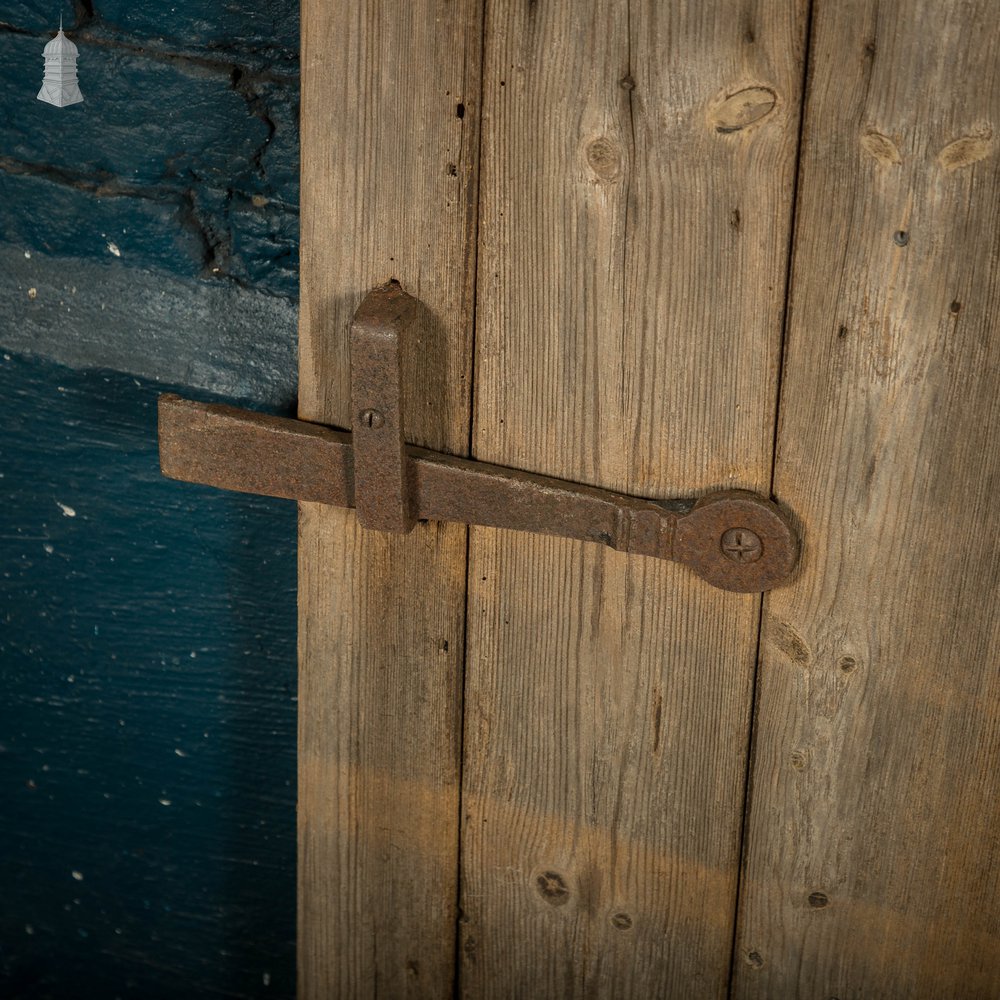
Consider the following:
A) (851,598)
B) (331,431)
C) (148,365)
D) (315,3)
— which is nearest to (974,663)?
(851,598)

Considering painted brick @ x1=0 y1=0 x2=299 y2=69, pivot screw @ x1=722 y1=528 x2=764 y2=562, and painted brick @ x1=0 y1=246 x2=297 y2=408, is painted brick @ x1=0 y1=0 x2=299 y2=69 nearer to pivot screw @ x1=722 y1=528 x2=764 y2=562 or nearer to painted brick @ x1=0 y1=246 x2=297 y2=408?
painted brick @ x1=0 y1=246 x2=297 y2=408

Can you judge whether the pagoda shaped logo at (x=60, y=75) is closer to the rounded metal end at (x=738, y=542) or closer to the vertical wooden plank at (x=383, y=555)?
the vertical wooden plank at (x=383, y=555)

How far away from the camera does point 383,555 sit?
43.4 inches

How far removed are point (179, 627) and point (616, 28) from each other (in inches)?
31.8

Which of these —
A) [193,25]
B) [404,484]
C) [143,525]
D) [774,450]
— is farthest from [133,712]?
[774,450]

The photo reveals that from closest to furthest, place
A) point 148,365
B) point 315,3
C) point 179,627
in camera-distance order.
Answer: point 315,3 → point 148,365 → point 179,627

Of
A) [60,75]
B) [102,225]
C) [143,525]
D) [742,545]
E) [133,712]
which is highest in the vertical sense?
[60,75]

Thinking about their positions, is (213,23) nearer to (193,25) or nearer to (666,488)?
(193,25)

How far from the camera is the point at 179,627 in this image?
142 cm

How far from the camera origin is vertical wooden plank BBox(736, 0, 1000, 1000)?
0.87m

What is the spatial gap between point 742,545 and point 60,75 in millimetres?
756

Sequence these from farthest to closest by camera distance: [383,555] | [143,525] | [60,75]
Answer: [143,525], [60,75], [383,555]

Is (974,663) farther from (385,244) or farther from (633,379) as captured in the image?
(385,244)

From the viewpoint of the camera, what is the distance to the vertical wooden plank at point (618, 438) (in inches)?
35.9
